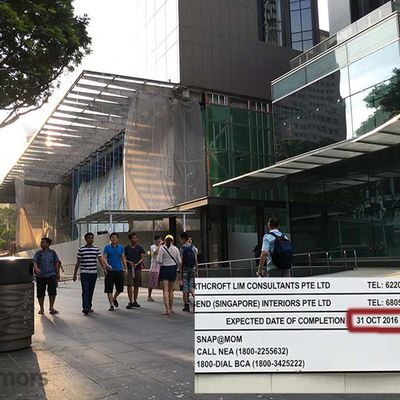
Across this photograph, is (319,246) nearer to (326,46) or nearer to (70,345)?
(326,46)

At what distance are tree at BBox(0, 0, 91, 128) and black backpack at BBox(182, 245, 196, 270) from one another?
429 centimetres

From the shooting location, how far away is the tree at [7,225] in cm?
8612

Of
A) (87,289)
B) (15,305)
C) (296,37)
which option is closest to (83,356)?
(15,305)

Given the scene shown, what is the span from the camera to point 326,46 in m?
21.8

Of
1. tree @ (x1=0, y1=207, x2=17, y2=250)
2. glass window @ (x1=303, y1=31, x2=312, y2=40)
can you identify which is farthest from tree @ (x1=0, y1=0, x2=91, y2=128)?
tree @ (x1=0, y1=207, x2=17, y2=250)

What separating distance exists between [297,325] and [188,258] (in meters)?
6.83

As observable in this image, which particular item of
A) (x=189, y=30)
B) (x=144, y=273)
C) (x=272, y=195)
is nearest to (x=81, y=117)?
(x=189, y=30)

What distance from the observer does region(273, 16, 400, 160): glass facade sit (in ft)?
58.8

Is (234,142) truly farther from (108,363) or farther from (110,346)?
→ (108,363)

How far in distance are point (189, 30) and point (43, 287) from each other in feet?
75.4

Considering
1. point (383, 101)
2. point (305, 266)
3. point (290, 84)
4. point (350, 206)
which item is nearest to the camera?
point (305, 266)

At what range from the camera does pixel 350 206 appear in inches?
779

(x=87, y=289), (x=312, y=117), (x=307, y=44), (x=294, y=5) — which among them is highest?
(x=294, y=5)

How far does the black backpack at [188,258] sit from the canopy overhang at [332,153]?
7126 mm
